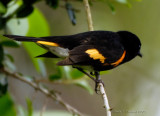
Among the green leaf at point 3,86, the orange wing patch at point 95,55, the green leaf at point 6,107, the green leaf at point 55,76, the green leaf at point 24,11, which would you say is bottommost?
the green leaf at point 6,107

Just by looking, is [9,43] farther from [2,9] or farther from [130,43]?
[130,43]

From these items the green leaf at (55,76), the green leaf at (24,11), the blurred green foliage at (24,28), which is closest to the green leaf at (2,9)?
the blurred green foliage at (24,28)

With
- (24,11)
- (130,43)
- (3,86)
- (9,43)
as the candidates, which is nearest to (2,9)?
(24,11)

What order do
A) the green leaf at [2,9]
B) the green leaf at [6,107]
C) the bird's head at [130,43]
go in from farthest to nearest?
1. the bird's head at [130,43]
2. the green leaf at [6,107]
3. the green leaf at [2,9]

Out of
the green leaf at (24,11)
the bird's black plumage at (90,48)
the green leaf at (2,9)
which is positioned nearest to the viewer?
the bird's black plumage at (90,48)

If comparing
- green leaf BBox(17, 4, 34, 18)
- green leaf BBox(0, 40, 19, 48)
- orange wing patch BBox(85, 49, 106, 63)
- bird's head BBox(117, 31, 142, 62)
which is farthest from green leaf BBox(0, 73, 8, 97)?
bird's head BBox(117, 31, 142, 62)

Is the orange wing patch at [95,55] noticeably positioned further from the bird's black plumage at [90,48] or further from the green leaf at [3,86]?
the green leaf at [3,86]

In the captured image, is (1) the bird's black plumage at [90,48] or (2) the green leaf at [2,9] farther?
(2) the green leaf at [2,9]

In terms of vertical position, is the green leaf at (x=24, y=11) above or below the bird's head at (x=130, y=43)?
above

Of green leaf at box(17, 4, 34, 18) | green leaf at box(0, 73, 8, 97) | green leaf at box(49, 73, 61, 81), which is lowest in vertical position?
green leaf at box(0, 73, 8, 97)

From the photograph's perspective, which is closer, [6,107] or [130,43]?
[6,107]

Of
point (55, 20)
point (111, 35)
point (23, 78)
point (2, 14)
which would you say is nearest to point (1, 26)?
point (2, 14)

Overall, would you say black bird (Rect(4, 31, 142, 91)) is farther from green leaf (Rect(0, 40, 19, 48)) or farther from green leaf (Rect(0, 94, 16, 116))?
green leaf (Rect(0, 94, 16, 116))

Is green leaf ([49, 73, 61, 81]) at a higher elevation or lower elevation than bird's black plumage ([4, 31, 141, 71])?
lower
